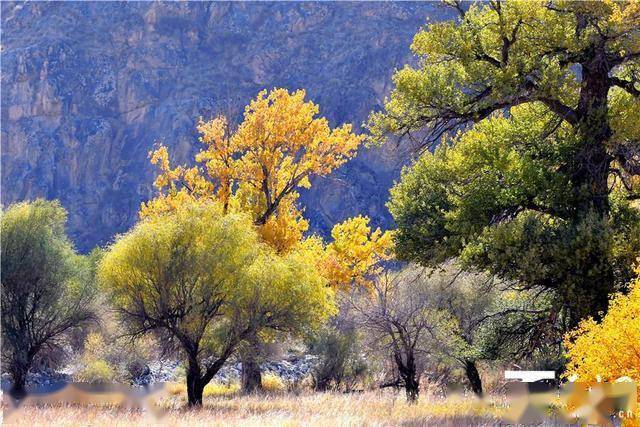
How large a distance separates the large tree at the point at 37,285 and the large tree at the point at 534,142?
14.5m

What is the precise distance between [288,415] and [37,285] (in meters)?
14.3

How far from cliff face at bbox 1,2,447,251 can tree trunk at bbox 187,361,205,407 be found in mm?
79157

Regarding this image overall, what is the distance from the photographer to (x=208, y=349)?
22953 mm

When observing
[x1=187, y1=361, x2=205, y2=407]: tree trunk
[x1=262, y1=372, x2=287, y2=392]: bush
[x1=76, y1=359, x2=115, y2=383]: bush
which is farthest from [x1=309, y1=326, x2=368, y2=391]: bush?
[x1=187, y1=361, x2=205, y2=407]: tree trunk

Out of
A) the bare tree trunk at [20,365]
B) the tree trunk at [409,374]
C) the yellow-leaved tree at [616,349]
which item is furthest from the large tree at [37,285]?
the yellow-leaved tree at [616,349]

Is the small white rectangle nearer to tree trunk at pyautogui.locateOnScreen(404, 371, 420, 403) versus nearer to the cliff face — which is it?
tree trunk at pyautogui.locateOnScreen(404, 371, 420, 403)

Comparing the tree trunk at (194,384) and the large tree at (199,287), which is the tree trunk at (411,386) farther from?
the tree trunk at (194,384)

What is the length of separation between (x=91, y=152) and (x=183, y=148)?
15.0 m

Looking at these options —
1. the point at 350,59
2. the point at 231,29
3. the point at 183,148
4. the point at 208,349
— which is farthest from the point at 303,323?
the point at 231,29

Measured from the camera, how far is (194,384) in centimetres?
2203

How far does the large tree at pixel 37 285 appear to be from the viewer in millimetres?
26781

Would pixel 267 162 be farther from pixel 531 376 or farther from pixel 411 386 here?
pixel 531 376

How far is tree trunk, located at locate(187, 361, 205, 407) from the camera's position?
21781 millimetres

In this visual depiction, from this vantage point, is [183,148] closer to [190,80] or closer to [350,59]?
[190,80]
